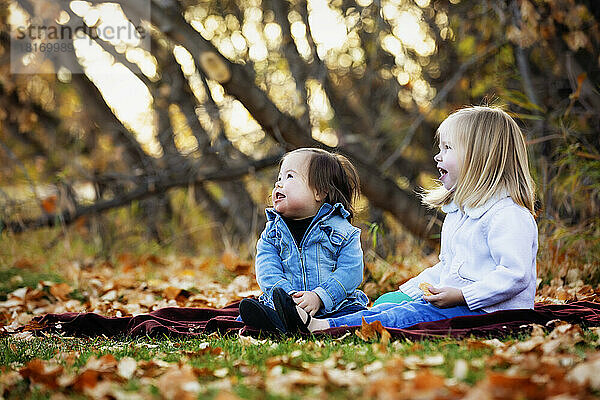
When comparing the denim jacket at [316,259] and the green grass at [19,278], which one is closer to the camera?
the denim jacket at [316,259]

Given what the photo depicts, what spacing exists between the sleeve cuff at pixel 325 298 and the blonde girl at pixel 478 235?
0.35 ft

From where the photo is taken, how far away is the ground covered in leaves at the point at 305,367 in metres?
1.91

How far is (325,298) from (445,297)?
0.59m

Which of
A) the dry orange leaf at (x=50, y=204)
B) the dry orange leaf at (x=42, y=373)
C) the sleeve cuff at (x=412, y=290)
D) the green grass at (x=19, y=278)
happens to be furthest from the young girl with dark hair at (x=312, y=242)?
the dry orange leaf at (x=50, y=204)

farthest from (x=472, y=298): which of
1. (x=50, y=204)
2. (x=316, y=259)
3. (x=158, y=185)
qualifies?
(x=50, y=204)

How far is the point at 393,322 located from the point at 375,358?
782 millimetres

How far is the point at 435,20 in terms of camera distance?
8.06 metres

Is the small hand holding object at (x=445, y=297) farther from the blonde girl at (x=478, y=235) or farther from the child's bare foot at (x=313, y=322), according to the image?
the child's bare foot at (x=313, y=322)

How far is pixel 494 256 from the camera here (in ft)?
10.0

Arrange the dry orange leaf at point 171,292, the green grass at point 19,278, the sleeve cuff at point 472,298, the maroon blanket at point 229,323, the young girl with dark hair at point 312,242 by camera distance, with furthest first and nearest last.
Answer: the green grass at point 19,278 < the dry orange leaf at point 171,292 < the young girl with dark hair at point 312,242 < the sleeve cuff at point 472,298 < the maroon blanket at point 229,323

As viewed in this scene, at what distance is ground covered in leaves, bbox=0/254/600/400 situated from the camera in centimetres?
191

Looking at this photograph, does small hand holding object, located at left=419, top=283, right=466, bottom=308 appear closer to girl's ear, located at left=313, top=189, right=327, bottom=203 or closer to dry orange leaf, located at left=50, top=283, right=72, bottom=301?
girl's ear, located at left=313, top=189, right=327, bottom=203

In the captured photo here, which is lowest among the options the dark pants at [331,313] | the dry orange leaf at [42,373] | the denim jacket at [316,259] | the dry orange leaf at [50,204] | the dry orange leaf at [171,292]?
the dry orange leaf at [171,292]

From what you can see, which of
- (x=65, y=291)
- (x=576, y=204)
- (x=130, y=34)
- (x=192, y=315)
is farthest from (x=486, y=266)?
(x=130, y=34)
